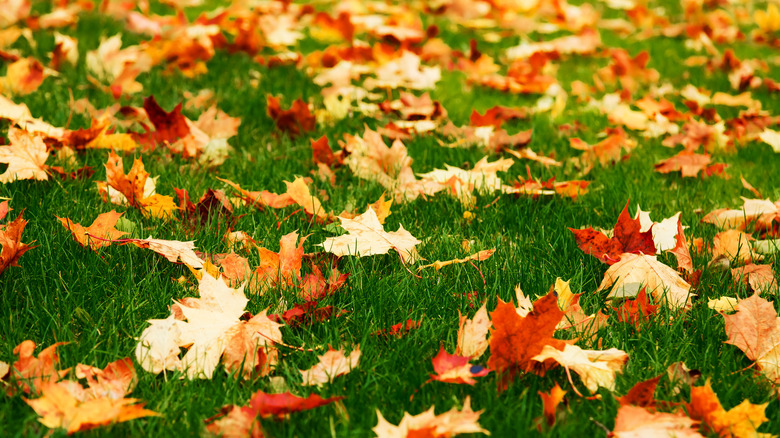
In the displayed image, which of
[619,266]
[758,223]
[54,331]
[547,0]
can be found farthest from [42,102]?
[547,0]

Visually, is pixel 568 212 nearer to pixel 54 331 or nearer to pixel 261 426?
pixel 261 426

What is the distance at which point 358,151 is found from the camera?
98.0 inches

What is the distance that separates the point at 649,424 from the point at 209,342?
2.88 feet

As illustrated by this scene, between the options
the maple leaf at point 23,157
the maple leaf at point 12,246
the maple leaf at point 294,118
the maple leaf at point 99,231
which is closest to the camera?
the maple leaf at point 12,246

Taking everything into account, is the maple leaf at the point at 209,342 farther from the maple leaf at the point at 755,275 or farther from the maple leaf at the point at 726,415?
the maple leaf at the point at 755,275

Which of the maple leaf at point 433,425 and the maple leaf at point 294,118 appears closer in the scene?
the maple leaf at point 433,425

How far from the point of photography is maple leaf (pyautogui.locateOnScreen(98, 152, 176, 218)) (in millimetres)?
1971

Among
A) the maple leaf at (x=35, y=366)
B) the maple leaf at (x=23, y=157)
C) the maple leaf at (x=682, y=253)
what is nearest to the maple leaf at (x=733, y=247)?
the maple leaf at (x=682, y=253)

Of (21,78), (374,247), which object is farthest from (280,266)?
(21,78)

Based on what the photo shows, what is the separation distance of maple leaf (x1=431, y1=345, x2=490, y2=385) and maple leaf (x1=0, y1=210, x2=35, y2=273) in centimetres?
101

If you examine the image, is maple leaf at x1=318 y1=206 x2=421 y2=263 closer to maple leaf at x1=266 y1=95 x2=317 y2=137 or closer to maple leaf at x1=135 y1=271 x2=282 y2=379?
maple leaf at x1=135 y1=271 x2=282 y2=379

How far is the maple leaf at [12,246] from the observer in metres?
1.57

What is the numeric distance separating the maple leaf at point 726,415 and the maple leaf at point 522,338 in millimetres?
279

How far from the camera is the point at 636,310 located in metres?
1.62
